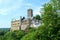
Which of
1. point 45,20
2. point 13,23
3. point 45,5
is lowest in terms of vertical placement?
point 13,23

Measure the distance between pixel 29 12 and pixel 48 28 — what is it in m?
48.2

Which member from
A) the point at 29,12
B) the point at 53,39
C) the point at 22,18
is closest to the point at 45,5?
the point at 53,39

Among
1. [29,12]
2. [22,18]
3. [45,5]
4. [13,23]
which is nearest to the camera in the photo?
[45,5]

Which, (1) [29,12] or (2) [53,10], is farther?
(1) [29,12]

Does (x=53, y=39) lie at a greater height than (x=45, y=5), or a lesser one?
lesser

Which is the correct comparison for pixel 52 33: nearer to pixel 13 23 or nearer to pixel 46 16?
pixel 46 16

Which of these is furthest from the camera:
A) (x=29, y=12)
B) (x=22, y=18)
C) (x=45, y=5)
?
(x=22, y=18)

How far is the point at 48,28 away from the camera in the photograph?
19.0 meters

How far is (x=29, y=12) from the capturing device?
67.1 meters

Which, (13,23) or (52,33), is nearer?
(52,33)

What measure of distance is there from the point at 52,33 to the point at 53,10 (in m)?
1.90

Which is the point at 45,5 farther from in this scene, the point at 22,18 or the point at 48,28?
the point at 22,18

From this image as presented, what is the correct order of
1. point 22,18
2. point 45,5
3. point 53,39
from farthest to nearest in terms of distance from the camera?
point 22,18, point 45,5, point 53,39

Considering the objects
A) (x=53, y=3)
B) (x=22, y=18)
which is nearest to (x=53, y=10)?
(x=53, y=3)
